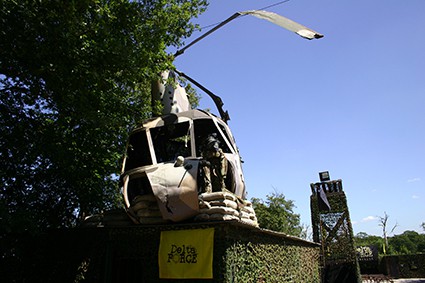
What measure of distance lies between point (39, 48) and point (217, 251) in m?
5.79

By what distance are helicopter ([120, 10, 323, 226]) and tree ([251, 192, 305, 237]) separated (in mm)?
22162

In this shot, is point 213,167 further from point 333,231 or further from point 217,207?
point 333,231

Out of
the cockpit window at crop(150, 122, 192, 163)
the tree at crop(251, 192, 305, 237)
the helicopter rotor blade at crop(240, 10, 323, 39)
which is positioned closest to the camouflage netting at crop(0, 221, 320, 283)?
A: the cockpit window at crop(150, 122, 192, 163)

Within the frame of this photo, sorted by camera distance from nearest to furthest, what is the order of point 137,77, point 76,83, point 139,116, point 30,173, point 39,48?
1. point 39,48
2. point 76,83
3. point 137,77
4. point 30,173
5. point 139,116

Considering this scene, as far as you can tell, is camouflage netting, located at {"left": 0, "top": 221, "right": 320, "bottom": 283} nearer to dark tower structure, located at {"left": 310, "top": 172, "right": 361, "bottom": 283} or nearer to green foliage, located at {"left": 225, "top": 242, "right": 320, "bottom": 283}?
green foliage, located at {"left": 225, "top": 242, "right": 320, "bottom": 283}

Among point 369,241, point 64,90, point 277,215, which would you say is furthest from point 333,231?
point 369,241

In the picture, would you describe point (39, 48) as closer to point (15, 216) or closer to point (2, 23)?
point (2, 23)

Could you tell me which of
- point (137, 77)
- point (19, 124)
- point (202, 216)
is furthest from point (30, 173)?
point (202, 216)

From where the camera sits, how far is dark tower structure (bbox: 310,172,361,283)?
2034 centimetres

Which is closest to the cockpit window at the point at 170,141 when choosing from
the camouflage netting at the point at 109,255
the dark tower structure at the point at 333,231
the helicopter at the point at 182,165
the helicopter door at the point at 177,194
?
the helicopter at the point at 182,165

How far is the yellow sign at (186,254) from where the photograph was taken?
21.9 feet

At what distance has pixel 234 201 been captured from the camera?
725cm

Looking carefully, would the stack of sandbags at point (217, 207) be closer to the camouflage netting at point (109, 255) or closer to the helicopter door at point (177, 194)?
the helicopter door at point (177, 194)

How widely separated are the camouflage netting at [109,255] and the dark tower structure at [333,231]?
41.8 ft
